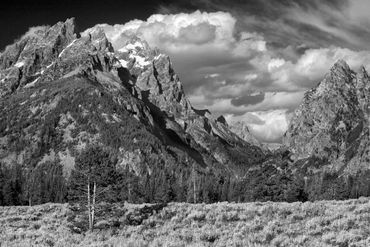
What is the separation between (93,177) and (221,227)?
41.5ft

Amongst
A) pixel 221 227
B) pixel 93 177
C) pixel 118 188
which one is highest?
pixel 93 177

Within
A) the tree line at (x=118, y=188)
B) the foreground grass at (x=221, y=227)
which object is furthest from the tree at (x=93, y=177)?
the foreground grass at (x=221, y=227)

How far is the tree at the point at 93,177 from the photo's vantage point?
3362cm

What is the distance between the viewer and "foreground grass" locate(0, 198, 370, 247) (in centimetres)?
1916

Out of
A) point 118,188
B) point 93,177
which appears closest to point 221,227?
point 118,188

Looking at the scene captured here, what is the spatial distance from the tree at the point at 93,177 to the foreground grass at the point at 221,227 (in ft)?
4.37

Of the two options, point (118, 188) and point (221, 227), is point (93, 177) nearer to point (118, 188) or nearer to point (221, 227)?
point (118, 188)

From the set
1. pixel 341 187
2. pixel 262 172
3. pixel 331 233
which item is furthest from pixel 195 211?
pixel 341 187

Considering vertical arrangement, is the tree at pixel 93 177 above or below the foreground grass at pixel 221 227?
above

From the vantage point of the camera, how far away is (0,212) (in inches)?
2064

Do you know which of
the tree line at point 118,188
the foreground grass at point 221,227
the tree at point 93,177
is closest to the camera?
the foreground grass at point 221,227

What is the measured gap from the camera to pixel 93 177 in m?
33.8

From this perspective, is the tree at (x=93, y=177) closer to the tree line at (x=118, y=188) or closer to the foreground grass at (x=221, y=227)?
the tree line at (x=118, y=188)

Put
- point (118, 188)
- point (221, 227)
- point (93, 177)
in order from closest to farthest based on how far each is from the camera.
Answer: point (221, 227) < point (93, 177) < point (118, 188)
